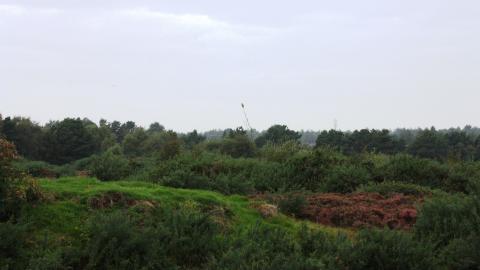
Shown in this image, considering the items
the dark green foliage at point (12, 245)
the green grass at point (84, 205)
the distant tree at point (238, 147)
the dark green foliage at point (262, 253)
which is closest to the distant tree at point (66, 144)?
the distant tree at point (238, 147)

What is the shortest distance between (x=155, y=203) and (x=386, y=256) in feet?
16.9

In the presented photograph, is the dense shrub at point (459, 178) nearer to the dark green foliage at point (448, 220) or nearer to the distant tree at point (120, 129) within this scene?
the dark green foliage at point (448, 220)

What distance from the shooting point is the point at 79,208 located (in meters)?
10.7

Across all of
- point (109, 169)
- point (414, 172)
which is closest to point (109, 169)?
point (109, 169)

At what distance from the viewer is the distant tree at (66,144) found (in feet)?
194

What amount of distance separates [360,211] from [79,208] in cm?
729

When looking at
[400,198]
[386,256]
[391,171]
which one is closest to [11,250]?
[386,256]

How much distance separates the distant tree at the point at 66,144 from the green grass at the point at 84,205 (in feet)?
159

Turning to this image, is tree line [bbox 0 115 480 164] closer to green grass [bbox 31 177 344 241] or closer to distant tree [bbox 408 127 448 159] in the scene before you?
distant tree [bbox 408 127 448 159]

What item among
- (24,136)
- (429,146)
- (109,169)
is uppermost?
(24,136)

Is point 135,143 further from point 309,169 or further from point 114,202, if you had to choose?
point 114,202

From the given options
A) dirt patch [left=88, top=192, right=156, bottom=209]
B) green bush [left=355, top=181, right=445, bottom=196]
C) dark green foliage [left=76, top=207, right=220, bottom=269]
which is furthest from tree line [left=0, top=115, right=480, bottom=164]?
dark green foliage [left=76, top=207, right=220, bottom=269]

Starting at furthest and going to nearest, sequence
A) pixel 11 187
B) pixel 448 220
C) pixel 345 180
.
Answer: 1. pixel 345 180
2. pixel 448 220
3. pixel 11 187

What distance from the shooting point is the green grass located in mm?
9883
